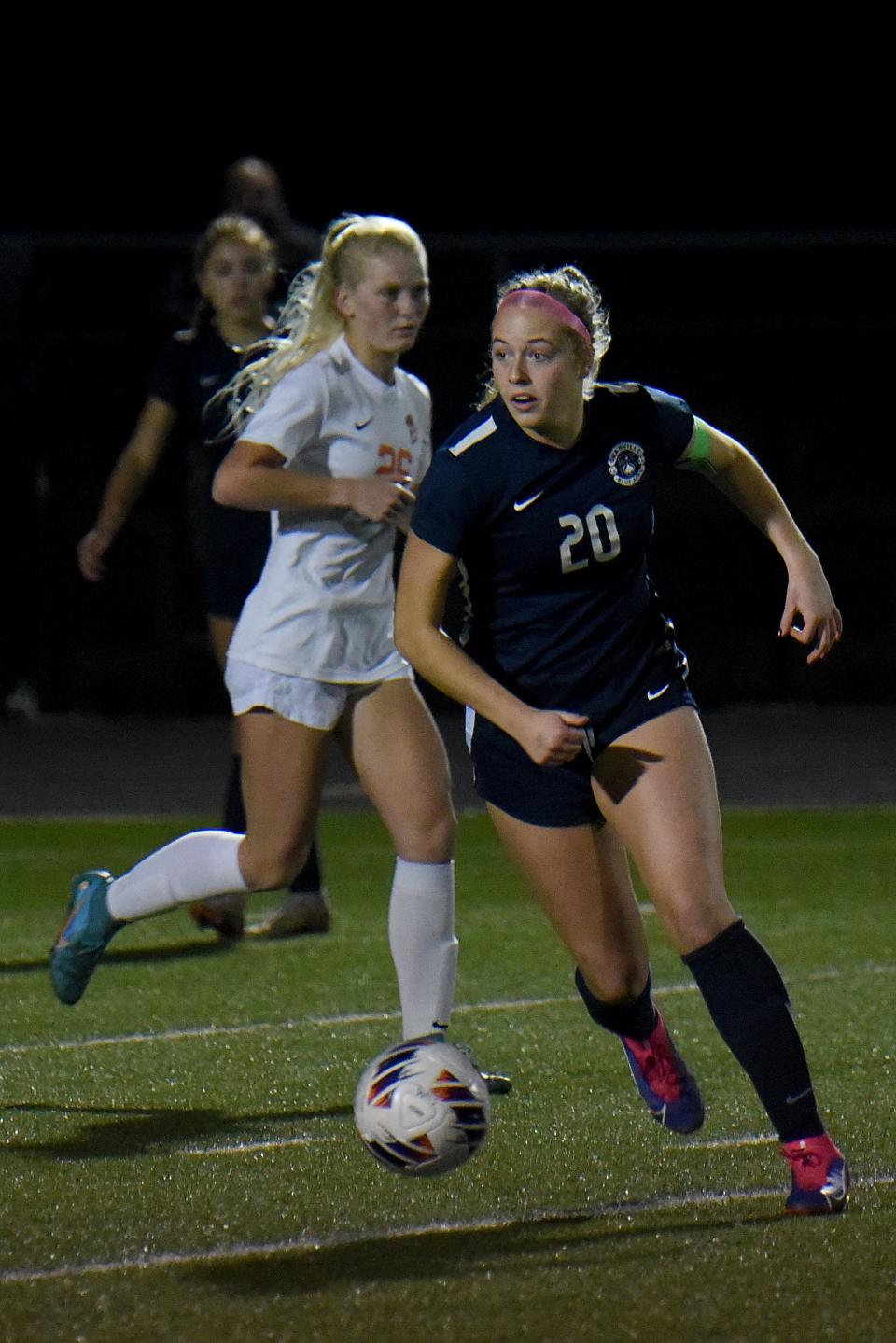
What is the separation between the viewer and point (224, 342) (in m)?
7.67

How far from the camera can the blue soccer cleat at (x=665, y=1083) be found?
5.04 metres

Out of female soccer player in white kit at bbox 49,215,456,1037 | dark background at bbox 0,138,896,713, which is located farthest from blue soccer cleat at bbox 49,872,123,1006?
dark background at bbox 0,138,896,713

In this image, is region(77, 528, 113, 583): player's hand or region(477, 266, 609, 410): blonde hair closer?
region(477, 266, 609, 410): blonde hair

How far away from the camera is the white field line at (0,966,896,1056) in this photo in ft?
20.7

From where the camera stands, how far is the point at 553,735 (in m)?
4.30

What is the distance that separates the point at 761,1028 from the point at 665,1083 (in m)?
0.68

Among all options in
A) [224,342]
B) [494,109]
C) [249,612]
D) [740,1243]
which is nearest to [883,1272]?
[740,1243]

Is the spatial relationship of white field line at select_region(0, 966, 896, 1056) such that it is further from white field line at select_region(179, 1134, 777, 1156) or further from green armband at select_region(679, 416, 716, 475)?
green armband at select_region(679, 416, 716, 475)

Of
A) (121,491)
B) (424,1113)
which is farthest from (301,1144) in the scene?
(121,491)

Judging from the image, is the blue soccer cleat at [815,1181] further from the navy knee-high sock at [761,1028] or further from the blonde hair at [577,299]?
the blonde hair at [577,299]

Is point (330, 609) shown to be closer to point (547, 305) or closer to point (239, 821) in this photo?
point (547, 305)

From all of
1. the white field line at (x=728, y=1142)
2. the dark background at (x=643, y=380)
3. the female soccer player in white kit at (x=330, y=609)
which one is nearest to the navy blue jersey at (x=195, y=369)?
the female soccer player in white kit at (x=330, y=609)

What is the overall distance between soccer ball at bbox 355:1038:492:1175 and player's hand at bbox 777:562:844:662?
3.63 feet

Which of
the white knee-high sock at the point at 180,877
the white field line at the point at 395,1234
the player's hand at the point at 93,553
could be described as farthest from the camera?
the player's hand at the point at 93,553
